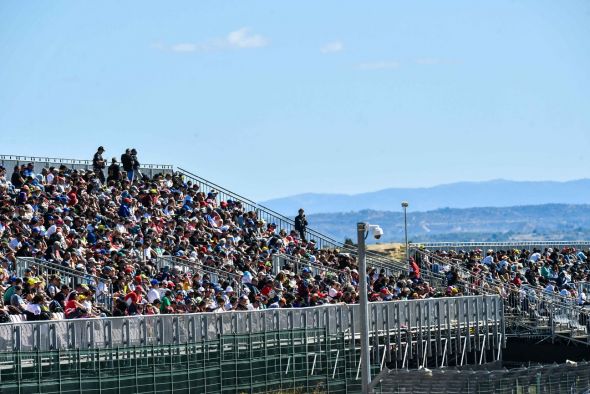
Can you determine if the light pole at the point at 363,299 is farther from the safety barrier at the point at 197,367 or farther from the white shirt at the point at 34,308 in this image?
the white shirt at the point at 34,308

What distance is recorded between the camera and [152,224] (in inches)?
1706

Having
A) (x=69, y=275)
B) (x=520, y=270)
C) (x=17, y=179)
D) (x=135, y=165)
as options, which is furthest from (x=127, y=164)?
(x=520, y=270)

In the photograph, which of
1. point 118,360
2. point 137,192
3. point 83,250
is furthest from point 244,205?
point 118,360

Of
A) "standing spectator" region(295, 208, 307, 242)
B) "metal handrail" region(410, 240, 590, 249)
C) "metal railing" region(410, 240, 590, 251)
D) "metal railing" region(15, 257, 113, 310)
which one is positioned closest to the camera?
"metal railing" region(15, 257, 113, 310)

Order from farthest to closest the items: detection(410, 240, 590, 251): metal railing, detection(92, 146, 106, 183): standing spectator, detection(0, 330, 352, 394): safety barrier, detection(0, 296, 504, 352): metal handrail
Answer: detection(410, 240, 590, 251): metal railing → detection(92, 146, 106, 183): standing spectator → detection(0, 296, 504, 352): metal handrail → detection(0, 330, 352, 394): safety barrier

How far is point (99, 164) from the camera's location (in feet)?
152

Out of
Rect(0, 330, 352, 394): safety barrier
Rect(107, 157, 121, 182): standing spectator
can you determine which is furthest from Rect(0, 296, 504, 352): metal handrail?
Rect(107, 157, 121, 182): standing spectator

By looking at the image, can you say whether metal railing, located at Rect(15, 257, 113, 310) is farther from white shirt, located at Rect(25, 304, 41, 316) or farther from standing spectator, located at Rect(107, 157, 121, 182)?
standing spectator, located at Rect(107, 157, 121, 182)

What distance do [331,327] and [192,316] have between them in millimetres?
5476

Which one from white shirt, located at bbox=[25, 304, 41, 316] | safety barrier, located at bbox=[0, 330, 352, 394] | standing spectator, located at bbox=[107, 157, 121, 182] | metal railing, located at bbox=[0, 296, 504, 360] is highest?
standing spectator, located at bbox=[107, 157, 121, 182]

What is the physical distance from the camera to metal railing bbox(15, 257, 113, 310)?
35219 millimetres

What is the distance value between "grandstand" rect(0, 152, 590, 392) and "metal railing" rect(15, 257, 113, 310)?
4 centimetres

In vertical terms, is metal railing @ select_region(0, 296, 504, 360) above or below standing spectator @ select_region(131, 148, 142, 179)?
below

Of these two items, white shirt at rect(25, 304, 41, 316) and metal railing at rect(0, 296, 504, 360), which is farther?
white shirt at rect(25, 304, 41, 316)
